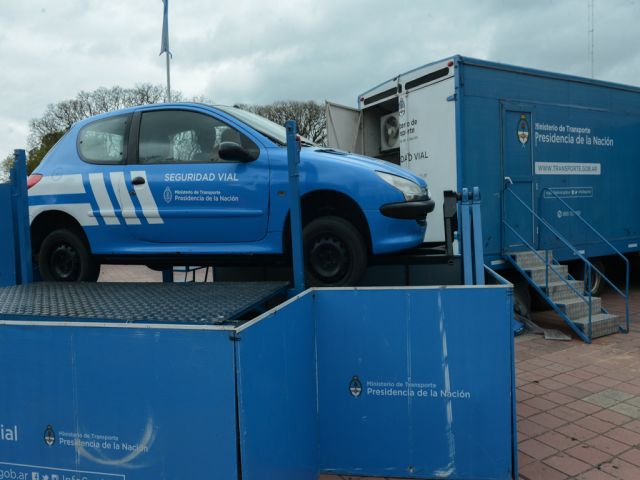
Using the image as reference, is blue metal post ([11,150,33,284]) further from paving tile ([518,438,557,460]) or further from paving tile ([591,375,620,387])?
paving tile ([591,375,620,387])

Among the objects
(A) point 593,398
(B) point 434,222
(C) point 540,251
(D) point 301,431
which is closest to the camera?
(D) point 301,431

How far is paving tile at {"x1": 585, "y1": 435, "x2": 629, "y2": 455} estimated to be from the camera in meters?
3.52

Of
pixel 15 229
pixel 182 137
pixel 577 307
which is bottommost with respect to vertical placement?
pixel 577 307

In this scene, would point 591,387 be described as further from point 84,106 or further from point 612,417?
point 84,106

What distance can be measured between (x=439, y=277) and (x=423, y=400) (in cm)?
104

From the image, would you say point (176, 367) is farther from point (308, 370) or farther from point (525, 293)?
point (525, 293)

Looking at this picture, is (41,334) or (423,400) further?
(423,400)

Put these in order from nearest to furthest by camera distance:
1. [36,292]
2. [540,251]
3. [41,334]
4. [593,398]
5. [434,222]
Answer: [41,334]
[36,292]
[593,398]
[434,222]
[540,251]

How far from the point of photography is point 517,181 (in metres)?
7.01

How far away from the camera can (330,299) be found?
3078 mm

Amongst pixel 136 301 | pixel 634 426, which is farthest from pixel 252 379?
pixel 634 426

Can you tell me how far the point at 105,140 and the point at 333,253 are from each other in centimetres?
213

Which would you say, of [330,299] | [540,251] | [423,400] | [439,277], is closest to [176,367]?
[330,299]

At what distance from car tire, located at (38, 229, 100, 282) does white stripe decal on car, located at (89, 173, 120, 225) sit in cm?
34
